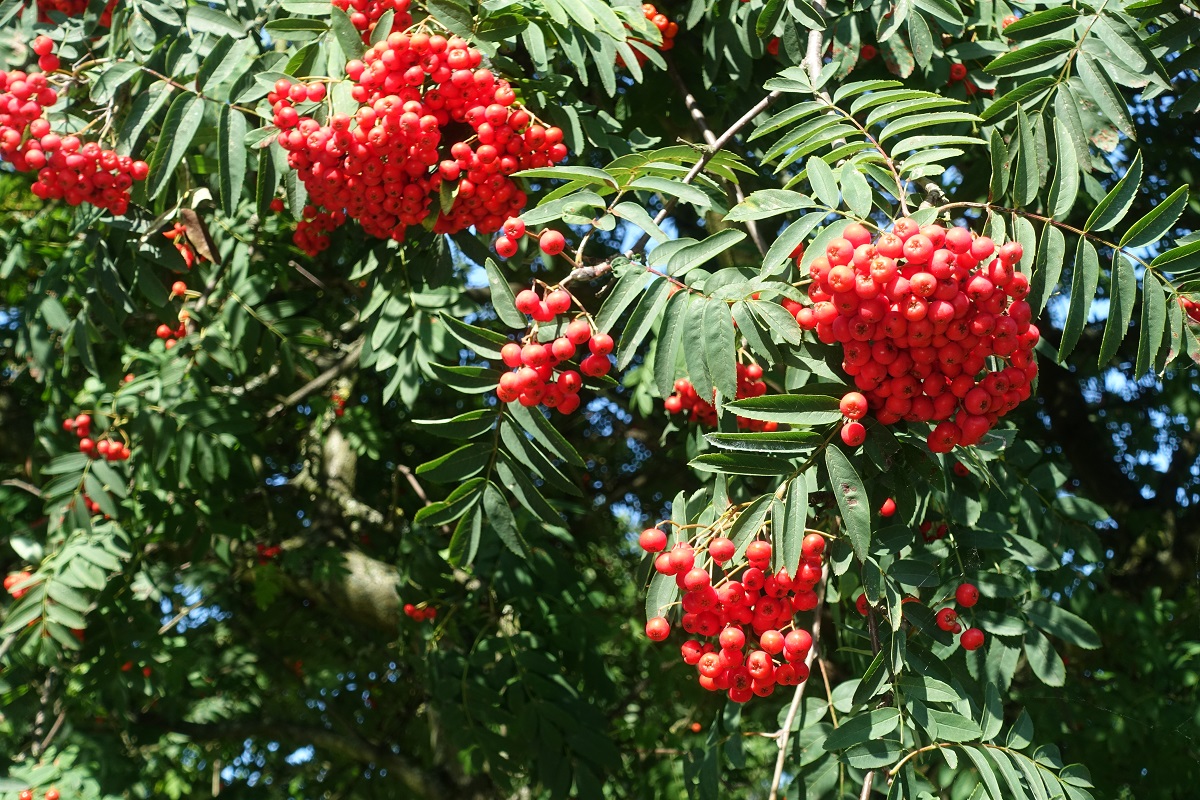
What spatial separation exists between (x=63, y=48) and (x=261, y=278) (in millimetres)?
1162

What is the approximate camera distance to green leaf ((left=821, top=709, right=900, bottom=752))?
6.57ft

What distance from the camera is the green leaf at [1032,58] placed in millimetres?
2367

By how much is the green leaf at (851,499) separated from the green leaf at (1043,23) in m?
1.25

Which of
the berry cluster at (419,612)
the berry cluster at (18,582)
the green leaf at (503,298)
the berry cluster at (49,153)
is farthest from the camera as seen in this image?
the berry cluster at (419,612)

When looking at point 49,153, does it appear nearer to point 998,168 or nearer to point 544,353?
point 544,353

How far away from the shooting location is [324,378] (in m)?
4.83

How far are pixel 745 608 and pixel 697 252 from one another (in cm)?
77

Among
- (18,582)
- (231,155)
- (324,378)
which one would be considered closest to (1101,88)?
(231,155)

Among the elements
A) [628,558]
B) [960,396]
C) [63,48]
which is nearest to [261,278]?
[63,48]

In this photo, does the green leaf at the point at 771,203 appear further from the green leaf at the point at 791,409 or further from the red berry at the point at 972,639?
the red berry at the point at 972,639

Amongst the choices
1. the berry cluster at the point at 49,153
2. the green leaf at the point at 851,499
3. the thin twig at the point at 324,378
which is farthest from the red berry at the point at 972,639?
the thin twig at the point at 324,378

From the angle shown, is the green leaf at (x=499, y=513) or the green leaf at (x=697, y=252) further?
the green leaf at (x=499, y=513)

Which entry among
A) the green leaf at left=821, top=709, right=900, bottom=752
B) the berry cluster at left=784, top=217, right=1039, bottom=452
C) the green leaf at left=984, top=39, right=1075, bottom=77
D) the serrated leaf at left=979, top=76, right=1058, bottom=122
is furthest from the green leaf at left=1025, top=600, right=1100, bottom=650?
the green leaf at left=984, top=39, right=1075, bottom=77

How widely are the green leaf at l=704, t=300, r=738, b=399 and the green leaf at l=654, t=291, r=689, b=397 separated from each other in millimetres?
79
